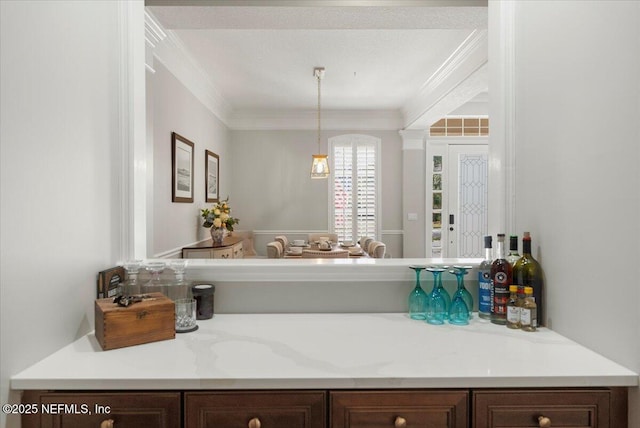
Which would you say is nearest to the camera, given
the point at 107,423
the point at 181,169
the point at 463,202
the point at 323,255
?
the point at 107,423

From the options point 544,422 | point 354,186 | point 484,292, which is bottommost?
point 544,422

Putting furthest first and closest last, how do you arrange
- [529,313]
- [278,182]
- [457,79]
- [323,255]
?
1. [278,182]
2. [457,79]
3. [323,255]
4. [529,313]

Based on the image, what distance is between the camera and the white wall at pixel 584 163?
985mm

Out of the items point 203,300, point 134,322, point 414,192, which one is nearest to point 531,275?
point 203,300

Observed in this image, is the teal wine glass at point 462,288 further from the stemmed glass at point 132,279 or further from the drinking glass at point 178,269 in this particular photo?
the stemmed glass at point 132,279

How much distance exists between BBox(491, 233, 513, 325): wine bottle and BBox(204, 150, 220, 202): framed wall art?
4.09 m

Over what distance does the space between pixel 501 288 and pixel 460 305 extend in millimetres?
161

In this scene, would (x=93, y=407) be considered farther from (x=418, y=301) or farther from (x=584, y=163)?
(x=584, y=163)

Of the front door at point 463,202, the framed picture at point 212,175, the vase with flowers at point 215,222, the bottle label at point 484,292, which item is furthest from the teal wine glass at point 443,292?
the front door at point 463,202

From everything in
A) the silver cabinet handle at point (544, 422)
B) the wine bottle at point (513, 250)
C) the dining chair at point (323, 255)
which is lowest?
the silver cabinet handle at point (544, 422)

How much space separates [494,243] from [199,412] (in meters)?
1.27

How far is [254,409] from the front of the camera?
3.30ft

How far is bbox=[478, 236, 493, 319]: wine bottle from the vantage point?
147 centimetres

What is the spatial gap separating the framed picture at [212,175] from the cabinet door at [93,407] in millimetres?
4048
